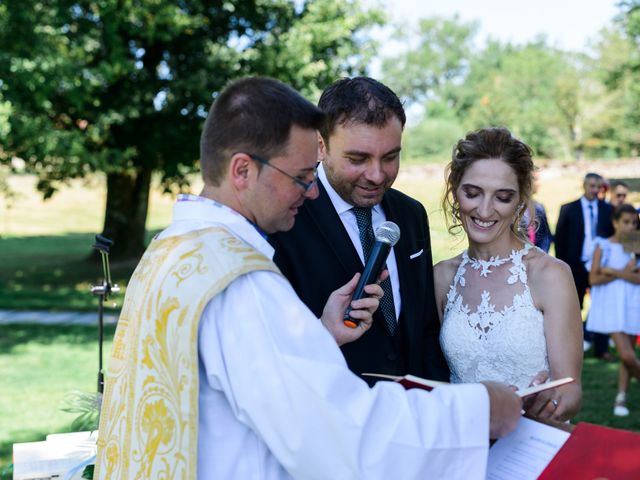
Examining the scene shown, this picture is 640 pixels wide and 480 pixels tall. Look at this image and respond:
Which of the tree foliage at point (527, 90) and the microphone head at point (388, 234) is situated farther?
the tree foliage at point (527, 90)

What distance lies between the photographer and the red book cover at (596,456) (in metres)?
2.01

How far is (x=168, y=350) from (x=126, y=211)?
59.8 feet

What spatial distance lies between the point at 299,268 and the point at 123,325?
3.11 ft

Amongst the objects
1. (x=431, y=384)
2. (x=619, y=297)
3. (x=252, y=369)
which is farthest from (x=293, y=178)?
(x=619, y=297)

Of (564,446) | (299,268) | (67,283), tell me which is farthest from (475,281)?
(67,283)

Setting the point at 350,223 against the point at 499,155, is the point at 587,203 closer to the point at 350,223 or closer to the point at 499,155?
the point at 499,155

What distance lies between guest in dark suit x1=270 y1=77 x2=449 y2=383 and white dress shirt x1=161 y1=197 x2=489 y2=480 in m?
1.05

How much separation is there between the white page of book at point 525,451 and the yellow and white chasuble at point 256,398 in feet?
0.68

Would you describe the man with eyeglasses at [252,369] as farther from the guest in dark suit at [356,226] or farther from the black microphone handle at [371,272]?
the guest in dark suit at [356,226]

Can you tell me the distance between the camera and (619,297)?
856cm

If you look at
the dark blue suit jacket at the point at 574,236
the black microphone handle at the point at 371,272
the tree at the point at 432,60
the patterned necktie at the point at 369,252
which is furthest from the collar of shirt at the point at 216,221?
the tree at the point at 432,60

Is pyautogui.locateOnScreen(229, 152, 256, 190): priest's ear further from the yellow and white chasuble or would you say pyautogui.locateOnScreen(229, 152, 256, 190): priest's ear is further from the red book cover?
the red book cover

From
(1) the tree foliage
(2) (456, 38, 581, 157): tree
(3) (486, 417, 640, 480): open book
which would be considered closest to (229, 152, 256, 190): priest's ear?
(3) (486, 417, 640, 480): open book

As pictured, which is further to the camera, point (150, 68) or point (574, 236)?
point (150, 68)
